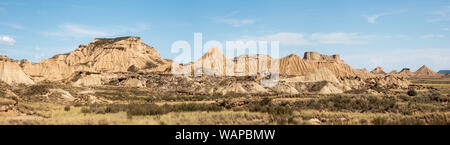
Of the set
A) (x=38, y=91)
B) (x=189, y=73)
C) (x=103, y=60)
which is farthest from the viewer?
(x=103, y=60)

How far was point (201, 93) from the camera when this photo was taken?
69438 mm

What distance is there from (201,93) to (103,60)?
111m

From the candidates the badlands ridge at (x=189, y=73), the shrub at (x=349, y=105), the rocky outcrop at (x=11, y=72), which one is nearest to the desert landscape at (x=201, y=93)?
the shrub at (x=349, y=105)

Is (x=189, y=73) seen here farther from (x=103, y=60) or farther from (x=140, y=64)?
(x=103, y=60)

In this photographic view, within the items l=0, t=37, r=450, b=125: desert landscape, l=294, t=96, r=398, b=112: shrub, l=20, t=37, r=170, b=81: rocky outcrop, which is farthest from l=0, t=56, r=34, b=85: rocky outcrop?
l=294, t=96, r=398, b=112: shrub

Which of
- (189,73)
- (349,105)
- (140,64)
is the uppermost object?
(140,64)

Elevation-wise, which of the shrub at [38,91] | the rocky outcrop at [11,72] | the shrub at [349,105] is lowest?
the shrub at [349,105]

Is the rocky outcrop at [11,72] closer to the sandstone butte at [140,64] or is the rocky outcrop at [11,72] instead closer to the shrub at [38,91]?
the sandstone butte at [140,64]

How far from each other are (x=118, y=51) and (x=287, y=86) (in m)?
126

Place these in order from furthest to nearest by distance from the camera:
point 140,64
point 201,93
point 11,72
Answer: point 140,64, point 11,72, point 201,93

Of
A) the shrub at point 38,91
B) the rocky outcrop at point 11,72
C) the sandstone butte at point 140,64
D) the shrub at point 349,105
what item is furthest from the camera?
the sandstone butte at point 140,64

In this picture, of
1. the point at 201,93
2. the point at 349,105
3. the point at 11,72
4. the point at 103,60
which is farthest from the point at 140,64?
the point at 349,105

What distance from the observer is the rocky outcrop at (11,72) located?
256 ft
